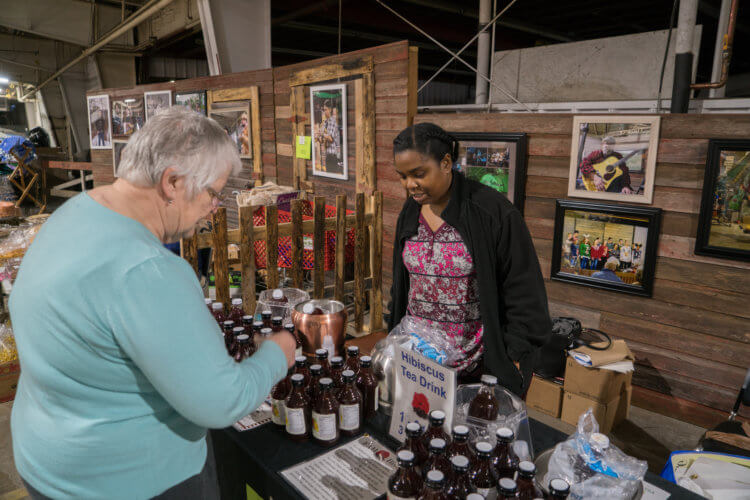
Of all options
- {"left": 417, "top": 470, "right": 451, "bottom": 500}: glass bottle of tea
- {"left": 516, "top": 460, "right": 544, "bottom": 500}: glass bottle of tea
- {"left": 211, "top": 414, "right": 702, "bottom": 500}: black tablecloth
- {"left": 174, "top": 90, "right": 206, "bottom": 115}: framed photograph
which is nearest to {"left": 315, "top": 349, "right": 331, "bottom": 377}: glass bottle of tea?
{"left": 211, "top": 414, "right": 702, "bottom": 500}: black tablecloth

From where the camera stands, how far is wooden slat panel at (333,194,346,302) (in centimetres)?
416

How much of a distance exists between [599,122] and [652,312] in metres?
1.39

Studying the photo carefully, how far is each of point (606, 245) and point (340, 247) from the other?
2096mm

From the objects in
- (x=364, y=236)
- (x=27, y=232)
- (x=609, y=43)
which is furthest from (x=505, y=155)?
(x=27, y=232)

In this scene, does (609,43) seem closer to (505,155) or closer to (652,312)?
(505,155)

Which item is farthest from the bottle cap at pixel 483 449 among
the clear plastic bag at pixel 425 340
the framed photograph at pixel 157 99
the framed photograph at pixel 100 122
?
the framed photograph at pixel 100 122

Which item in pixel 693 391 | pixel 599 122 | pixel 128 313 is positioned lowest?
pixel 693 391

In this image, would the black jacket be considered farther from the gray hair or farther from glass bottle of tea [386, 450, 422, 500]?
the gray hair

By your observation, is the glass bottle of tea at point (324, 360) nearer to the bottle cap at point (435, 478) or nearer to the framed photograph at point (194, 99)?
the bottle cap at point (435, 478)

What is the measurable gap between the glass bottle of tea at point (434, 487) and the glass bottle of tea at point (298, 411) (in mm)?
553

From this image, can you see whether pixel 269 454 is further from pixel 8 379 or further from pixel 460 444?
pixel 8 379

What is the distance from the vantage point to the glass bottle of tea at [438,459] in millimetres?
1148

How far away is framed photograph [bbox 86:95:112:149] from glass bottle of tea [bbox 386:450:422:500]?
33.4 ft

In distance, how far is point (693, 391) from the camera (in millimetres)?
3430
